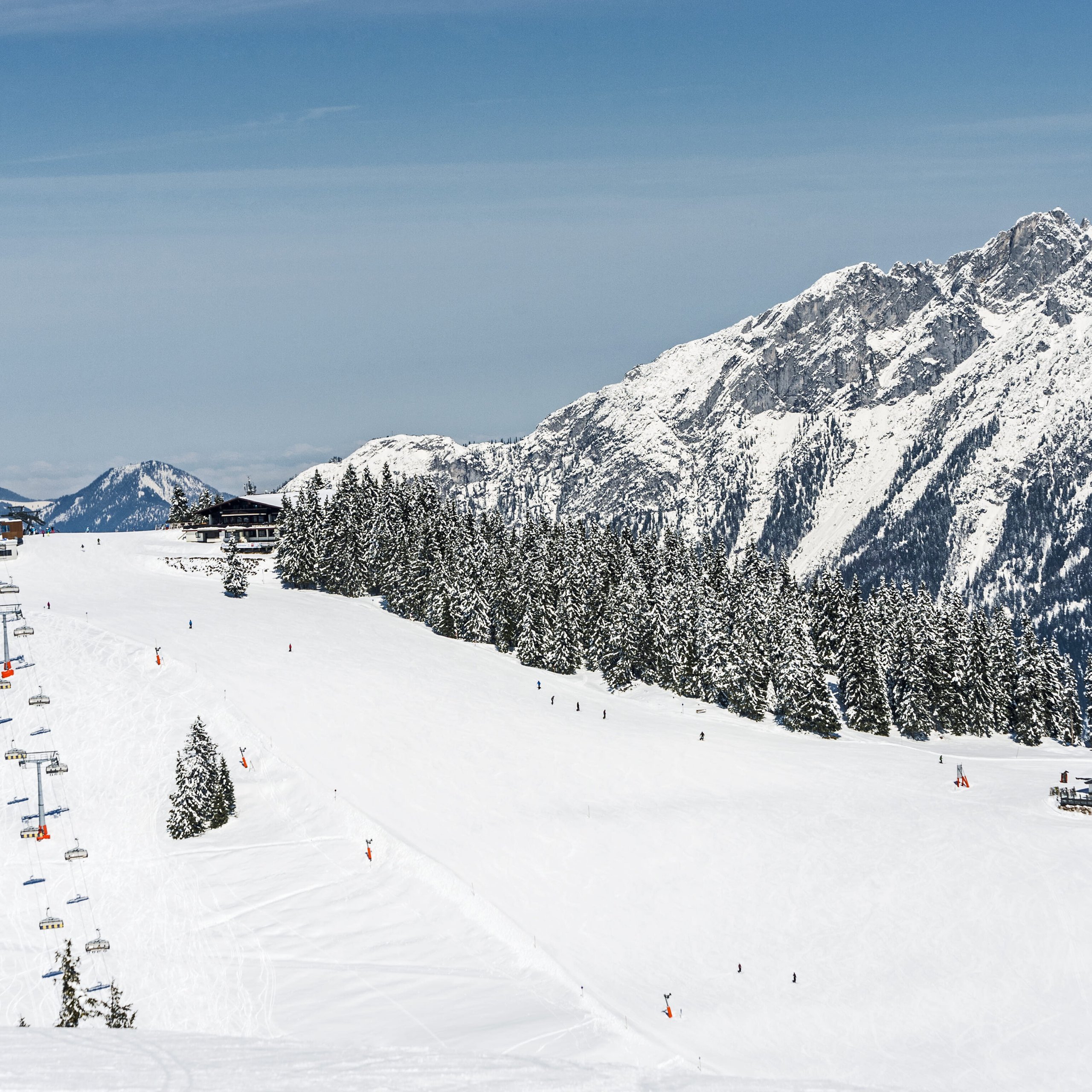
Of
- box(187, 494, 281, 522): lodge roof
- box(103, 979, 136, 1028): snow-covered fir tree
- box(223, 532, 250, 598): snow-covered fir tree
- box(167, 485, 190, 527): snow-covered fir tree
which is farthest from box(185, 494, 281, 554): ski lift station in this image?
box(103, 979, 136, 1028): snow-covered fir tree

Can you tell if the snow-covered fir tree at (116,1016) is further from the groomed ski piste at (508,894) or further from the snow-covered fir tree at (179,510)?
the snow-covered fir tree at (179,510)

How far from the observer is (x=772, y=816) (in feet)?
210

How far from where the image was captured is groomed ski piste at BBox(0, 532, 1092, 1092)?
123ft

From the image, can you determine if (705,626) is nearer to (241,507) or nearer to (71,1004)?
(241,507)

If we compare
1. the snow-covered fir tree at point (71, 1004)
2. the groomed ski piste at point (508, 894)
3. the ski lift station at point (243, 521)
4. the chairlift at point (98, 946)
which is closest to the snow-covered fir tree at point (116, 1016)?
the snow-covered fir tree at point (71, 1004)

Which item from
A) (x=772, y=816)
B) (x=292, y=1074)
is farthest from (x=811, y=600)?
(x=292, y=1074)

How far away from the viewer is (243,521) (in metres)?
138

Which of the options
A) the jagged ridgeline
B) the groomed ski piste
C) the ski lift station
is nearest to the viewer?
the groomed ski piste

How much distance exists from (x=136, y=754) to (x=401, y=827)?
20517 mm

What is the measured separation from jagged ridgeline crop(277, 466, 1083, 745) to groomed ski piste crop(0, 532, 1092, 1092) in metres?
7.92

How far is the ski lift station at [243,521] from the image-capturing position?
451 ft

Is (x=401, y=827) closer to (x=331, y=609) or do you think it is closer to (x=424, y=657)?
(x=424, y=657)

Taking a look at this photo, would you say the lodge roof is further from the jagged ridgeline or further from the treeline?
the treeline

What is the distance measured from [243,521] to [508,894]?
9554cm
